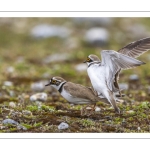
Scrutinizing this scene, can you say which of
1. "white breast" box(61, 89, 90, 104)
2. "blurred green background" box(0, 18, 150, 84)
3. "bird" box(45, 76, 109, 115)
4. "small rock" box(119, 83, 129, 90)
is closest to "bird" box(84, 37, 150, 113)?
"bird" box(45, 76, 109, 115)

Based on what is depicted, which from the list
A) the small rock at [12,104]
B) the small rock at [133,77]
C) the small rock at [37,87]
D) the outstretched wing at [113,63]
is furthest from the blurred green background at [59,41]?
the outstretched wing at [113,63]

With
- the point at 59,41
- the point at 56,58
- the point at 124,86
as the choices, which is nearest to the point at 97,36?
the point at 59,41

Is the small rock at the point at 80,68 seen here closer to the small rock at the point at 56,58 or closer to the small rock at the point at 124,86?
the small rock at the point at 56,58

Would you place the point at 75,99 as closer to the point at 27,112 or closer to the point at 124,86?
the point at 27,112

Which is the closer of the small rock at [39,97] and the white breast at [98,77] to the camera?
the white breast at [98,77]

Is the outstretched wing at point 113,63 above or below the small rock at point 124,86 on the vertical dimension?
above
